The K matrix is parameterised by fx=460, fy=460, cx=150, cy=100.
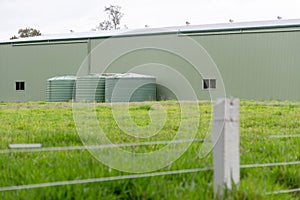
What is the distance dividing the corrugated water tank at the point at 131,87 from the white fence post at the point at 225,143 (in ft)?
48.9

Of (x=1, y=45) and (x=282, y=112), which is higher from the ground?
(x=1, y=45)

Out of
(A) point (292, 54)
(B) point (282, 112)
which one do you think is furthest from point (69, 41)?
(B) point (282, 112)

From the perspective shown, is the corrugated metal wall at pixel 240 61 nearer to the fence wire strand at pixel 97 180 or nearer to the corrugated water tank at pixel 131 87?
the corrugated water tank at pixel 131 87

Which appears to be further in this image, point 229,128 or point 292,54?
point 292,54

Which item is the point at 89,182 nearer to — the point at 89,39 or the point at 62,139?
the point at 62,139

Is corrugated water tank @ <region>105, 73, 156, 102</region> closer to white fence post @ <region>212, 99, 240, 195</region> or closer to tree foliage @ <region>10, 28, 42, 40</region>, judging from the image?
white fence post @ <region>212, 99, 240, 195</region>

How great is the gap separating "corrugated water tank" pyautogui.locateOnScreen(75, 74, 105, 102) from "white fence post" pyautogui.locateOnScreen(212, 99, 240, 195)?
602 inches

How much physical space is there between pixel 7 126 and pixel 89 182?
3695 mm

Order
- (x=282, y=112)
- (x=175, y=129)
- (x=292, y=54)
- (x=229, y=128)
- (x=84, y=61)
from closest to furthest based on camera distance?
1. (x=229, y=128)
2. (x=175, y=129)
3. (x=282, y=112)
4. (x=292, y=54)
5. (x=84, y=61)

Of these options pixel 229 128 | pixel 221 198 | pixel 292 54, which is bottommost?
pixel 221 198

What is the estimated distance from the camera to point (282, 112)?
9.23m

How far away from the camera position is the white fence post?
3.26 metres

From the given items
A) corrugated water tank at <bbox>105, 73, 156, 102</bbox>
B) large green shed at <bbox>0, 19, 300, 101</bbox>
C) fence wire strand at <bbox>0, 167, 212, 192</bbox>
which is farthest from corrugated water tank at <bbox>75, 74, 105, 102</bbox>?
fence wire strand at <bbox>0, 167, 212, 192</bbox>

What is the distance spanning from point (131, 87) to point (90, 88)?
5.65 ft
